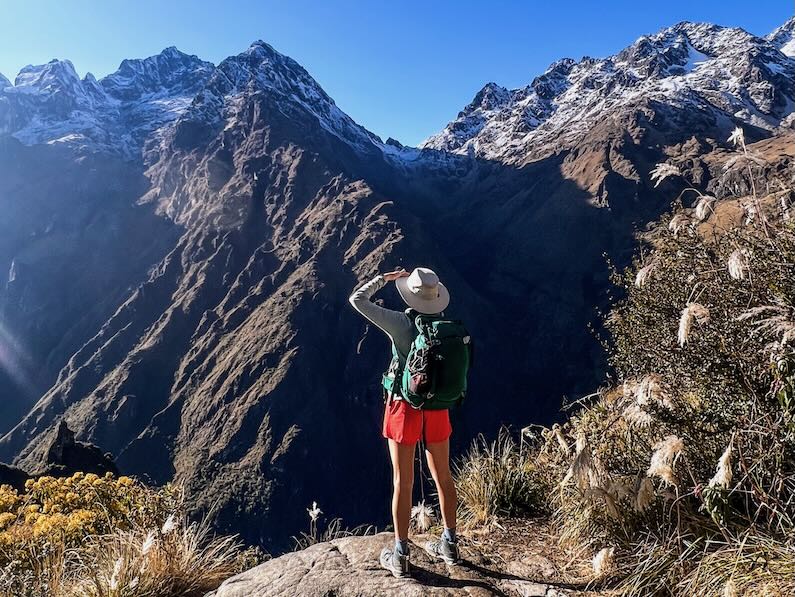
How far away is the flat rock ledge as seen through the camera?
4.16 metres

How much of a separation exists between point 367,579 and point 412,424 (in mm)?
1328

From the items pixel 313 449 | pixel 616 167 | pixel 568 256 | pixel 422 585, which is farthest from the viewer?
pixel 616 167

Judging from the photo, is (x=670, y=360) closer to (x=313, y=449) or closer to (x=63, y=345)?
(x=313, y=449)

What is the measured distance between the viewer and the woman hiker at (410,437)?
4.48m

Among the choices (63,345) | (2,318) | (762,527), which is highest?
(2,318)

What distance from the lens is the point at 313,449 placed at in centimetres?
11275

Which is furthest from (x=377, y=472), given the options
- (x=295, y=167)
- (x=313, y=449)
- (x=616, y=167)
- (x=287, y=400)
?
(x=616, y=167)

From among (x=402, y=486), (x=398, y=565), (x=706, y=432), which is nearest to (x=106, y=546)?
(x=398, y=565)

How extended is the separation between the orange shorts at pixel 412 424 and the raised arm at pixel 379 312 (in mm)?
648

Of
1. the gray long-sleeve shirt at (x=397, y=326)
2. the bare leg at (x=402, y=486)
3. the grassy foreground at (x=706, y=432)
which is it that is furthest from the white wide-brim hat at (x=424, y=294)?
the grassy foreground at (x=706, y=432)

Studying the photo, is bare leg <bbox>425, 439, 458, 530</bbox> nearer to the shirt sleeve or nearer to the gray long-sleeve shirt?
the gray long-sleeve shirt

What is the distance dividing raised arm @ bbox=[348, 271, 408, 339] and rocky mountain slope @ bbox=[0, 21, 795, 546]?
10030cm

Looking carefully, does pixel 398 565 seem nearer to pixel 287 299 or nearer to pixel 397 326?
pixel 397 326

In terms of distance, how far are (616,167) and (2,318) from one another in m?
207
